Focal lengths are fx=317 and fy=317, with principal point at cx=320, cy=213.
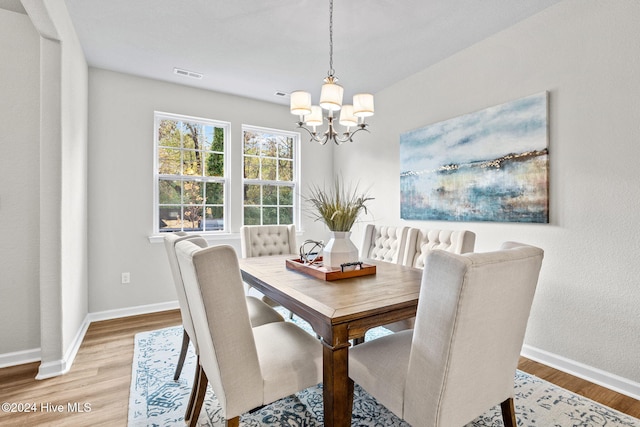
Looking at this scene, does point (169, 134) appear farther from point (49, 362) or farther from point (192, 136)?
point (49, 362)

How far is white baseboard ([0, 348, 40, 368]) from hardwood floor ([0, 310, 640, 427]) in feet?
0.17

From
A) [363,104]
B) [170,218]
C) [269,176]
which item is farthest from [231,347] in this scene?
[269,176]

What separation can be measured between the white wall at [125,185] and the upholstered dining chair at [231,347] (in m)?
2.52

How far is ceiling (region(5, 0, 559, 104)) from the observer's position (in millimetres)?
2346

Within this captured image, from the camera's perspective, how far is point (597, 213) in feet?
7.09

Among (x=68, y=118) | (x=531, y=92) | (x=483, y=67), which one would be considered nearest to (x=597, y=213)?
(x=531, y=92)

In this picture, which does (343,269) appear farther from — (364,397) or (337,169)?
(337,169)

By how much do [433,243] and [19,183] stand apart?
3.20 meters

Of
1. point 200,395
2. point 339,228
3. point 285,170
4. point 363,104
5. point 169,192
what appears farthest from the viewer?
point 285,170

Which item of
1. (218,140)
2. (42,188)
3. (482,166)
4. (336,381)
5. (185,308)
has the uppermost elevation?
(218,140)

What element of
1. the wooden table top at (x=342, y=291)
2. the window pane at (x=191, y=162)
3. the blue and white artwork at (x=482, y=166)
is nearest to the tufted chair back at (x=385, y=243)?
the wooden table top at (x=342, y=291)

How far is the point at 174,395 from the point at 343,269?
132cm

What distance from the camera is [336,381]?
→ 131 centimetres

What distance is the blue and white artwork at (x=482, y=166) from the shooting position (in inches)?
96.7
